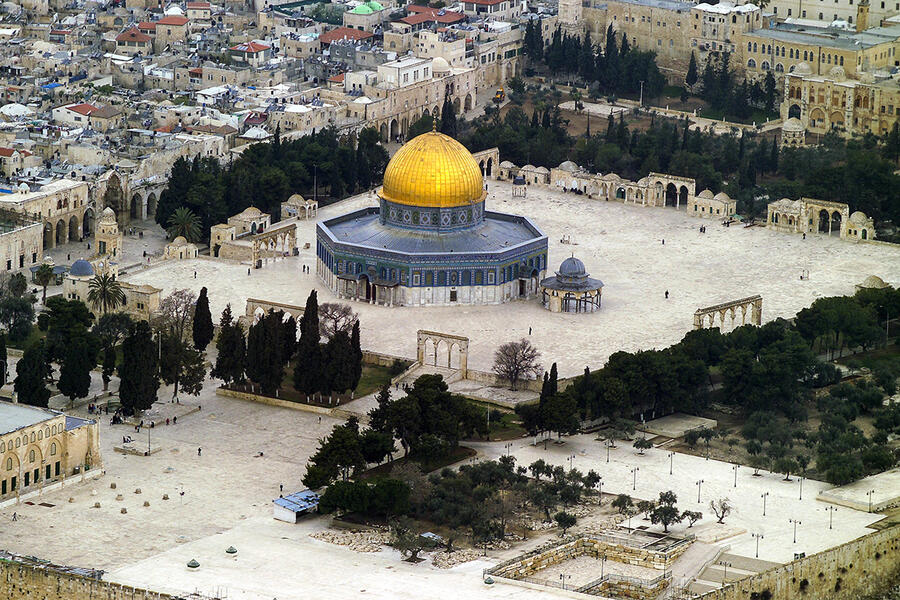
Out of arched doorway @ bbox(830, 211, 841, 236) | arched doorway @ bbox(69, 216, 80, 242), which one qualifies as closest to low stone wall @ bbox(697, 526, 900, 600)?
arched doorway @ bbox(830, 211, 841, 236)

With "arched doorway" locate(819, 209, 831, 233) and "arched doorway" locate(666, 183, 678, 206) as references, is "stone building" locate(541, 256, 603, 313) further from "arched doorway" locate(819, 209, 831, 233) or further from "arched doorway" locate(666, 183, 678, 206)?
"arched doorway" locate(666, 183, 678, 206)

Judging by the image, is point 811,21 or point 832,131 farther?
point 811,21

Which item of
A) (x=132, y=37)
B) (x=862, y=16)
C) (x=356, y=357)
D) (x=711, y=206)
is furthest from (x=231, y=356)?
(x=862, y=16)

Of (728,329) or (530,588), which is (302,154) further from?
(530,588)

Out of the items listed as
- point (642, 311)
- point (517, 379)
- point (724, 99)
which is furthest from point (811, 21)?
point (517, 379)

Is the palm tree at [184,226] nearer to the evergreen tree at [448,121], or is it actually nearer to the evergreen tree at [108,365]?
the evergreen tree at [108,365]

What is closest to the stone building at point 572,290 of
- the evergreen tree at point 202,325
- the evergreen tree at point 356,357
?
the evergreen tree at point 356,357
